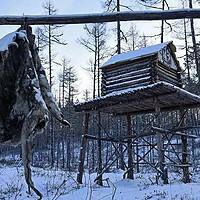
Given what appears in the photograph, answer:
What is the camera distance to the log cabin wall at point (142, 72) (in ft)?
34.6

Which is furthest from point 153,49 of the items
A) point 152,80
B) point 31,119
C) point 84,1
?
Answer: point 31,119

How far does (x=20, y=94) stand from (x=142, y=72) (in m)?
9.67

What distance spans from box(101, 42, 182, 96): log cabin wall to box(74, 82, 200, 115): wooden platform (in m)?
0.63

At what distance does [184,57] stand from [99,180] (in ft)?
52.1

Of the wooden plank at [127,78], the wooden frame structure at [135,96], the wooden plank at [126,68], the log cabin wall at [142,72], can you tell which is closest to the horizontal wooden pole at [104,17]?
the wooden frame structure at [135,96]

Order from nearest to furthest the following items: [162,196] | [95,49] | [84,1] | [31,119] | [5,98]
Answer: [31,119], [5,98], [84,1], [162,196], [95,49]

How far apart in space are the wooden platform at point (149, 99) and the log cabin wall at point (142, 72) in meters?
0.63

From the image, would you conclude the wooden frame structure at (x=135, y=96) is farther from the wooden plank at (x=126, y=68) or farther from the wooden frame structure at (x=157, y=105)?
the wooden plank at (x=126, y=68)

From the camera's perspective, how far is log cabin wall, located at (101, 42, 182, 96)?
34.6ft

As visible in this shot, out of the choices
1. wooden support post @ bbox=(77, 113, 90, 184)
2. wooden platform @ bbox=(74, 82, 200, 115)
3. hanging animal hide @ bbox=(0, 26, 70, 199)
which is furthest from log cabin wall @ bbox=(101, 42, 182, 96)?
hanging animal hide @ bbox=(0, 26, 70, 199)

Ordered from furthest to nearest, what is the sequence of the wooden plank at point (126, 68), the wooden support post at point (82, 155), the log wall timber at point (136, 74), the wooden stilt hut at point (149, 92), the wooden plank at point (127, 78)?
the wooden support post at point (82, 155) → the wooden plank at point (126, 68) → the wooden plank at point (127, 78) → the log wall timber at point (136, 74) → the wooden stilt hut at point (149, 92)

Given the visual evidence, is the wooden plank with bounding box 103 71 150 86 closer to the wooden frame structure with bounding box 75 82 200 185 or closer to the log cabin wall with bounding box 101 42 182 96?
the log cabin wall with bounding box 101 42 182 96

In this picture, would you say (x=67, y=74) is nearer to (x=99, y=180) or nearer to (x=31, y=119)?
A: (x=99, y=180)

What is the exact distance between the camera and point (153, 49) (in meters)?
10.9
